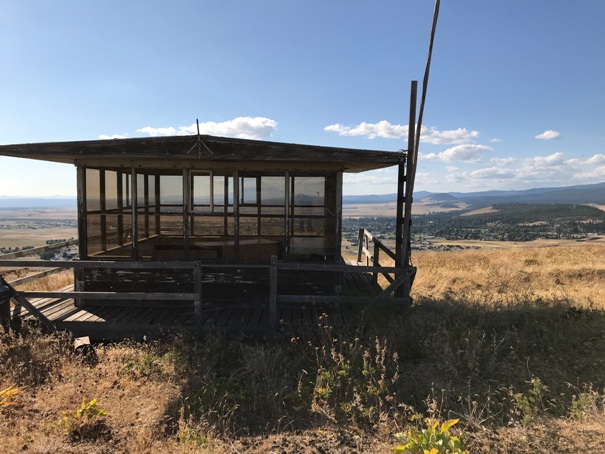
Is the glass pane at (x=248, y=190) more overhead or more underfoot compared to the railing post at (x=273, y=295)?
more overhead

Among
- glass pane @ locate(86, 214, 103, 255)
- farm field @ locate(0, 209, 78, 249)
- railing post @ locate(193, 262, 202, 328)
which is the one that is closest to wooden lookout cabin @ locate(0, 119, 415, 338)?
glass pane @ locate(86, 214, 103, 255)

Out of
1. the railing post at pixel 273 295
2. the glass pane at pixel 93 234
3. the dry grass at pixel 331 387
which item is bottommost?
the dry grass at pixel 331 387

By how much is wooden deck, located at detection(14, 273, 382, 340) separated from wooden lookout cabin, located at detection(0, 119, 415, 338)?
0.15 feet

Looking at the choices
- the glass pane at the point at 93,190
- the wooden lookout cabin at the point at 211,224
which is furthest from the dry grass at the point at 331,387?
A: the glass pane at the point at 93,190

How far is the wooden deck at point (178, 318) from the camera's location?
654cm

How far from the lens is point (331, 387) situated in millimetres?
4801

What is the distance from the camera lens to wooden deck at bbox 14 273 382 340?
654 cm

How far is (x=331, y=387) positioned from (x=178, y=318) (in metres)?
3.41

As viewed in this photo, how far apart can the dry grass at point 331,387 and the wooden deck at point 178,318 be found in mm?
291

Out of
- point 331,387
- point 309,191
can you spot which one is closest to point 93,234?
point 309,191

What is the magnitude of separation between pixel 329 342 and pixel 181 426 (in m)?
2.57

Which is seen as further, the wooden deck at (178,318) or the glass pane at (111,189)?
the glass pane at (111,189)

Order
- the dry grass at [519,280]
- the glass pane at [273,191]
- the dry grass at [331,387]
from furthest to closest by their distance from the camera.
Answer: the dry grass at [519,280]
the glass pane at [273,191]
the dry grass at [331,387]

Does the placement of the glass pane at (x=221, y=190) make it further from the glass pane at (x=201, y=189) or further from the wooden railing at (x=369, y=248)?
the wooden railing at (x=369, y=248)
